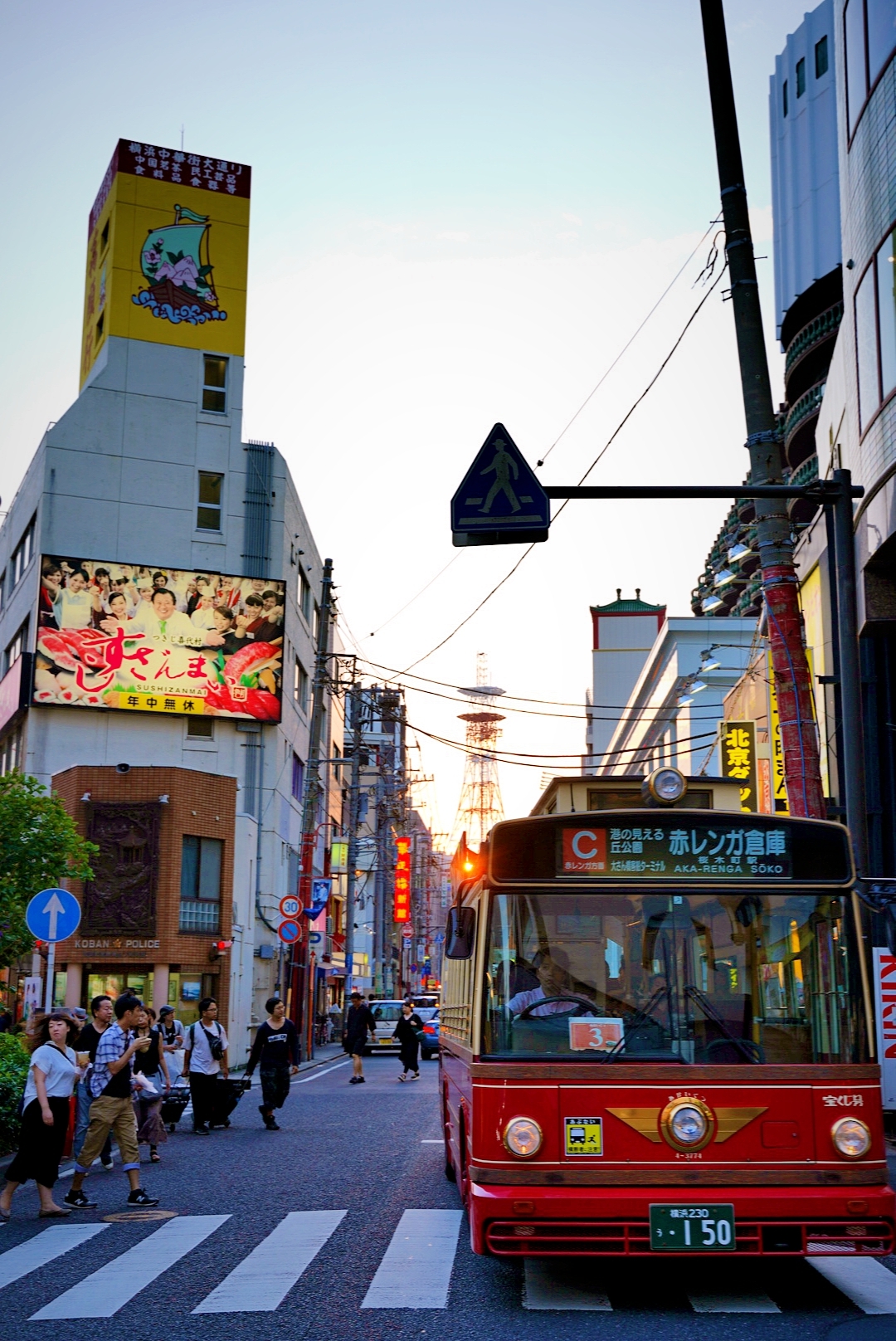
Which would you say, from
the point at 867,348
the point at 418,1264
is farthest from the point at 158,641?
the point at 418,1264

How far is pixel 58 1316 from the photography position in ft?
25.5

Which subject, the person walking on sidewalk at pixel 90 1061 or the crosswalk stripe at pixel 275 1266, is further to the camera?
the person walking on sidewalk at pixel 90 1061

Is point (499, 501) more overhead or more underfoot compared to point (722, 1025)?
more overhead

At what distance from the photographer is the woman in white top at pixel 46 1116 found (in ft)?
36.3

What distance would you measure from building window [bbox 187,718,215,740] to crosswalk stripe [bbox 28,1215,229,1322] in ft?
118

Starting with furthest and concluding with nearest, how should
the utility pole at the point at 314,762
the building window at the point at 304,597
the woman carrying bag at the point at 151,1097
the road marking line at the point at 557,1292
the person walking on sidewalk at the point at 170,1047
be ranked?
the building window at the point at 304,597 → the utility pole at the point at 314,762 → the person walking on sidewalk at the point at 170,1047 → the woman carrying bag at the point at 151,1097 → the road marking line at the point at 557,1292

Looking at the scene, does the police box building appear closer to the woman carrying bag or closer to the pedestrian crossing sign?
the woman carrying bag

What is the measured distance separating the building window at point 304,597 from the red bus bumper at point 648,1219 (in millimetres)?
46030

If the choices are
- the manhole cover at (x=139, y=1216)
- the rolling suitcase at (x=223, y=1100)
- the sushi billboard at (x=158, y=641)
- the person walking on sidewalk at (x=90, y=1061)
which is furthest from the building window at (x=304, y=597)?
the manhole cover at (x=139, y=1216)

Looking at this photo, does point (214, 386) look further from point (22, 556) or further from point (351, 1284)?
point (351, 1284)

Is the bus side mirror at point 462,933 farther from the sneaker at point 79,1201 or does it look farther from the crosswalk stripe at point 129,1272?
the sneaker at point 79,1201

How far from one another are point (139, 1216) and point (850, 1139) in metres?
6.41

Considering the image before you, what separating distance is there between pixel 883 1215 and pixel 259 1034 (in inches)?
546

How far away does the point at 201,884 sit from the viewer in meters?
38.3
